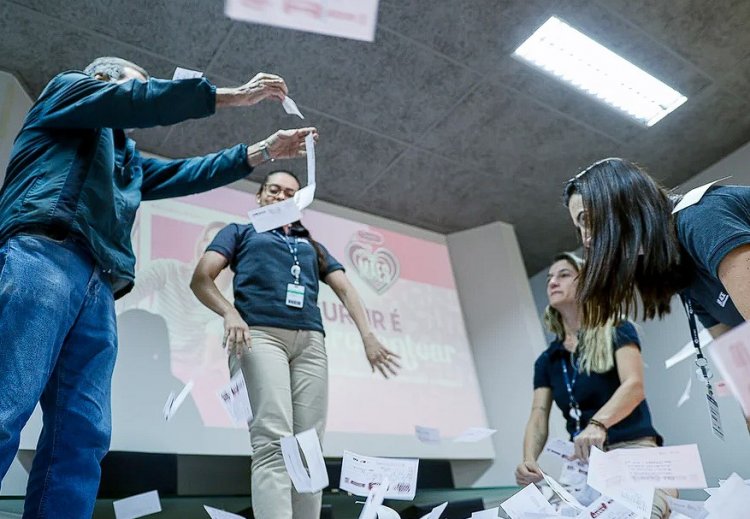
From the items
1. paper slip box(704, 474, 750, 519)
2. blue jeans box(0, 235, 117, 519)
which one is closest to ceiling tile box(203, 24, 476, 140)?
blue jeans box(0, 235, 117, 519)

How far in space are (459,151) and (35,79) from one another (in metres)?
2.03

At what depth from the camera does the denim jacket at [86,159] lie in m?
1.10

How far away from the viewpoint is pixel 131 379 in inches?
94.7

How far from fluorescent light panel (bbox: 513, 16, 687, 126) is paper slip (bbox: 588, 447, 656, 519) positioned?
1925 mm

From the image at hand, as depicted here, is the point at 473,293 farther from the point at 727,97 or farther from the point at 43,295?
the point at 43,295

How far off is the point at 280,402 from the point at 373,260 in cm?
211

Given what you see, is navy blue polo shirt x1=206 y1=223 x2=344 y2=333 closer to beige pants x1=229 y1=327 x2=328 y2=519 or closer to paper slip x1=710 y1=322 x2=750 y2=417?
beige pants x1=229 y1=327 x2=328 y2=519

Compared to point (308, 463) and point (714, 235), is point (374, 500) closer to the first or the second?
point (308, 463)

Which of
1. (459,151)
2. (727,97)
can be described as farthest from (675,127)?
(459,151)

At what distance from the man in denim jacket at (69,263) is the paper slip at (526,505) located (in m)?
0.83

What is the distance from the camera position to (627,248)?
1095mm

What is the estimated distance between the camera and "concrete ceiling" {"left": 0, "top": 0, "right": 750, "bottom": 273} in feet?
7.98

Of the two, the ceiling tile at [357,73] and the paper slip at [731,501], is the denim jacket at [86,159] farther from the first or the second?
the ceiling tile at [357,73]

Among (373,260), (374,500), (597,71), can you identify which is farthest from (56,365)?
(597,71)
